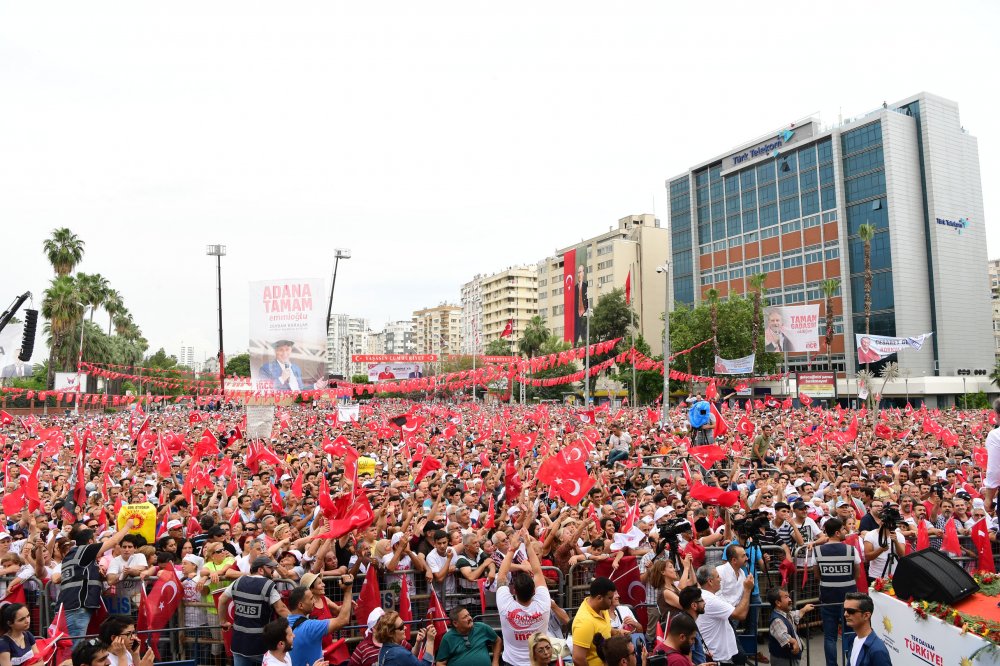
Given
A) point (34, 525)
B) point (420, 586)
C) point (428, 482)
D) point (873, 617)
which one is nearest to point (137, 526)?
point (34, 525)

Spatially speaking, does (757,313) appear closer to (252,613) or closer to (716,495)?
(716,495)

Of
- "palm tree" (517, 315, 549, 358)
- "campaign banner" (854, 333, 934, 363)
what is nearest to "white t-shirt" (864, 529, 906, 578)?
"campaign banner" (854, 333, 934, 363)

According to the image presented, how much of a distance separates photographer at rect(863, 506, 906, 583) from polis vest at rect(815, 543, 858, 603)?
664 mm

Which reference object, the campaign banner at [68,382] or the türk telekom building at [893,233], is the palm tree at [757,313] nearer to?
the türk telekom building at [893,233]

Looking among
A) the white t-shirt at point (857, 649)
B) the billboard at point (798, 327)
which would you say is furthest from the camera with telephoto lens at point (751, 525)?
the billboard at point (798, 327)

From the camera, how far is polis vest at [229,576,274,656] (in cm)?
580

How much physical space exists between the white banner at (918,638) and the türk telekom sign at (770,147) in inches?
3195

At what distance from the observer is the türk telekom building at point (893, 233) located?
70.6 m

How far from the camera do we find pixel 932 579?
5344mm

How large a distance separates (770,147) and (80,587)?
86.4 metres

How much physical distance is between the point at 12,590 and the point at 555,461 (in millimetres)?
6525

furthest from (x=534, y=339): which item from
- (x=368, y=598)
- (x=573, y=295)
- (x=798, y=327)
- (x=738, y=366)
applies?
(x=368, y=598)

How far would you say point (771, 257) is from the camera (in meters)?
82.4

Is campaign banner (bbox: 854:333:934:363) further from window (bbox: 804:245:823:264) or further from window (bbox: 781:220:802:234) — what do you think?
window (bbox: 781:220:802:234)
